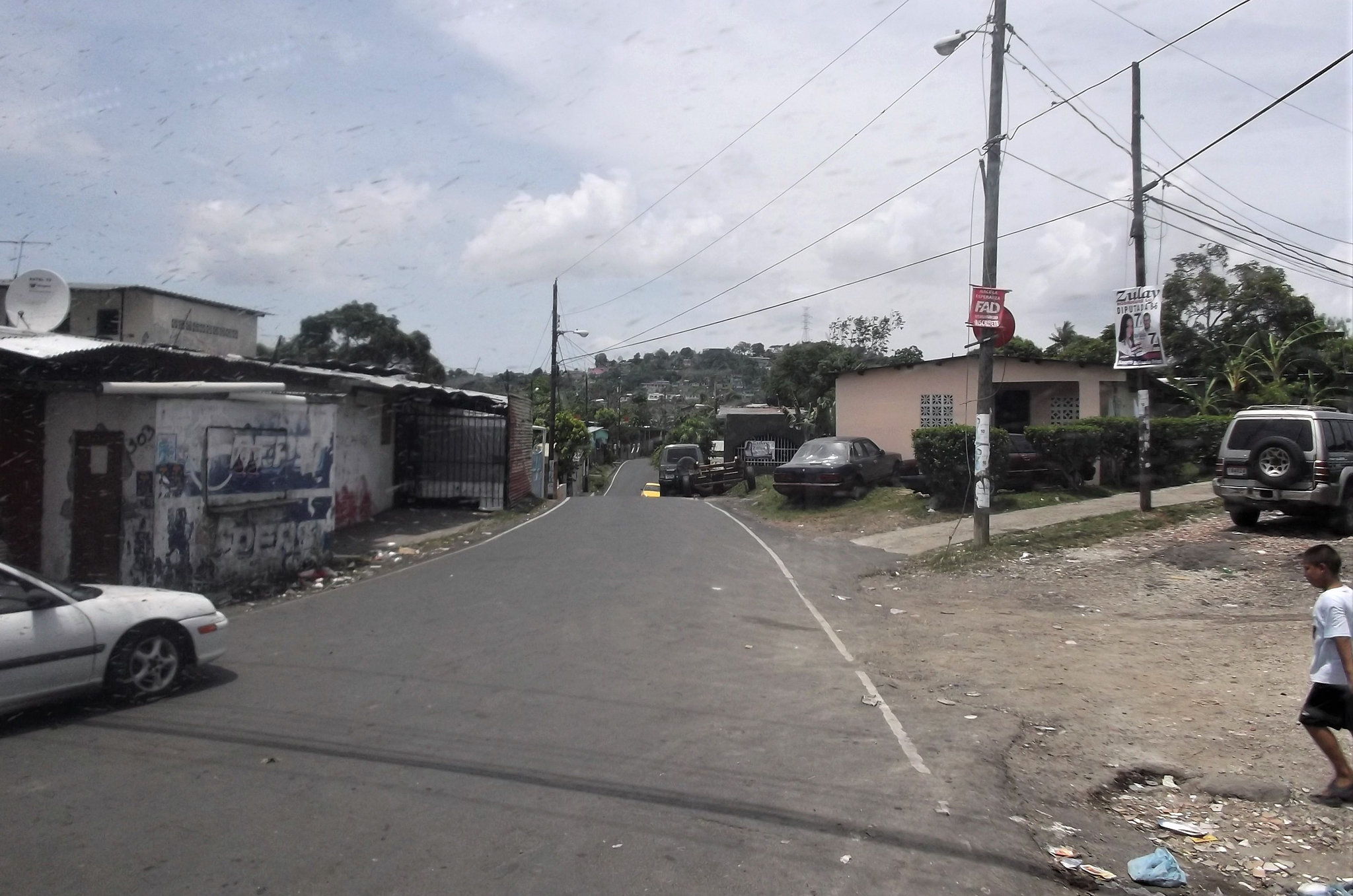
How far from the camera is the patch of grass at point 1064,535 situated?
15.4m

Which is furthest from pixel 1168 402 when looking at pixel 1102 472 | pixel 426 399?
pixel 426 399

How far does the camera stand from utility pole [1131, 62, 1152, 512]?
1725 cm

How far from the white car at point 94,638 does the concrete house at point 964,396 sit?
20567 millimetres

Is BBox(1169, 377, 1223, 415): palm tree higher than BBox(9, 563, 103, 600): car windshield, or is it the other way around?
BBox(1169, 377, 1223, 415): palm tree

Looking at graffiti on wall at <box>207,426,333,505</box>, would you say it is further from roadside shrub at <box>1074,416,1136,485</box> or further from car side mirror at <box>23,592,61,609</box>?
roadside shrub at <box>1074,416,1136,485</box>

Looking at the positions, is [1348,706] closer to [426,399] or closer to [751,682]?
[751,682]

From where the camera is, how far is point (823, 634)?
10.4 m

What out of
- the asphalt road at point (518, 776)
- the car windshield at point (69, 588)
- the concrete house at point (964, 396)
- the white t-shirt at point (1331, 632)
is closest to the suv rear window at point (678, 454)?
the concrete house at point (964, 396)

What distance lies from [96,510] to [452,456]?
462 inches

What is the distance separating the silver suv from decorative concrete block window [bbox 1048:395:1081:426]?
11659mm

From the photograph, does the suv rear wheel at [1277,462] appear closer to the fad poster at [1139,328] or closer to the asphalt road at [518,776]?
the fad poster at [1139,328]

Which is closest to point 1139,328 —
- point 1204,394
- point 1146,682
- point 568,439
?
point 1146,682

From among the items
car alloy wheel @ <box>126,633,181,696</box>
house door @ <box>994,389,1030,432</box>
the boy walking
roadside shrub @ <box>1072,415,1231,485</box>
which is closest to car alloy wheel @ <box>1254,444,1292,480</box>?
roadside shrub @ <box>1072,415,1231,485</box>

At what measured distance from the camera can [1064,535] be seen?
53.1ft
